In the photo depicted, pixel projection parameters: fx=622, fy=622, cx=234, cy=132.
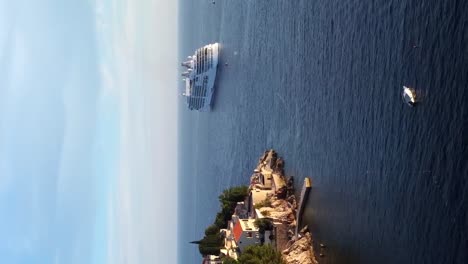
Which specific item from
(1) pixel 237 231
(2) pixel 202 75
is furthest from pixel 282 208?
(2) pixel 202 75

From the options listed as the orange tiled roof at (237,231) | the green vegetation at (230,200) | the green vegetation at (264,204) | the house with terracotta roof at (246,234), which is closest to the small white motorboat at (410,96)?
the house with terracotta roof at (246,234)

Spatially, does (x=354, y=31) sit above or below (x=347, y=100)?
above

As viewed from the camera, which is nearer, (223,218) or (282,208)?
(282,208)

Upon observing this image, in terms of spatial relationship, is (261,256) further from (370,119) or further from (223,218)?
(223,218)

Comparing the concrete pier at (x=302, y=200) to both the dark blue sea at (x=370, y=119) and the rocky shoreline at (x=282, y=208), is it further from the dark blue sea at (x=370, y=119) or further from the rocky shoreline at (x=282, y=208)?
the rocky shoreline at (x=282, y=208)

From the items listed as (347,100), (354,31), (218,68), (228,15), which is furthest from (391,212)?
(228,15)

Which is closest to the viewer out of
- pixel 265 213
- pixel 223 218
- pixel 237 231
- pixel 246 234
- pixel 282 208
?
pixel 282 208

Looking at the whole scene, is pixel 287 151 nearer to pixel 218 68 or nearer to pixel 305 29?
pixel 305 29
